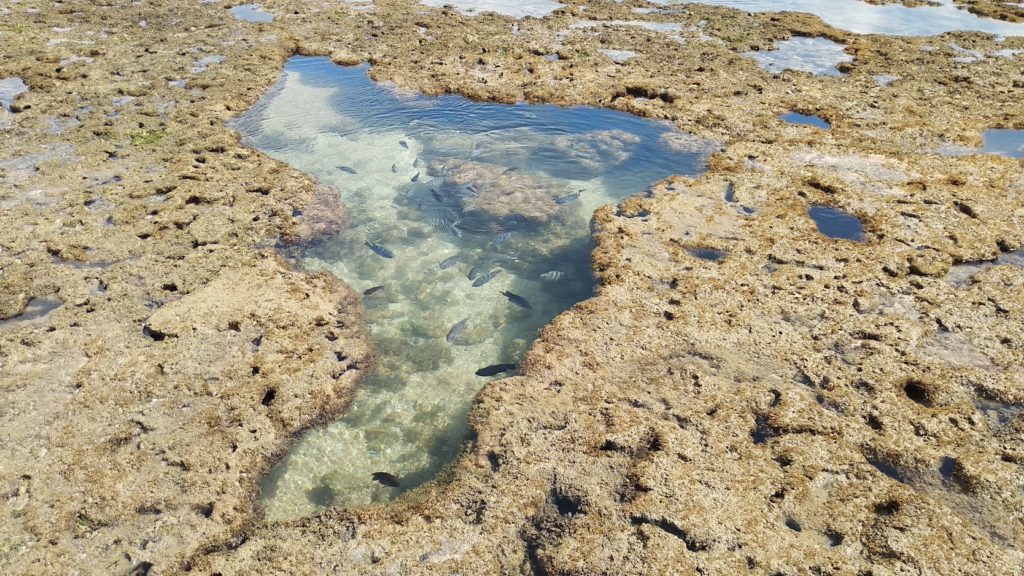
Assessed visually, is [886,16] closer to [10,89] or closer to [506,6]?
[506,6]

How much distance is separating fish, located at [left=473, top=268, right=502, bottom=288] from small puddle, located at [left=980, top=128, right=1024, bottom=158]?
42.0 feet

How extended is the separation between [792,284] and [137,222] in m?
12.4

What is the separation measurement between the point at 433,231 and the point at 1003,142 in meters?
14.9

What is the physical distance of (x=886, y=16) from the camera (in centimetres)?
2466

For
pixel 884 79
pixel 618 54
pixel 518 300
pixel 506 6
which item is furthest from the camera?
pixel 506 6

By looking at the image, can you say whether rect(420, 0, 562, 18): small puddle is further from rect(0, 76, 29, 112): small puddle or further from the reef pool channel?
rect(0, 76, 29, 112): small puddle

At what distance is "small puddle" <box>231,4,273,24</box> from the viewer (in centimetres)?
2372

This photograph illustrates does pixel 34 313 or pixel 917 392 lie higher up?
pixel 917 392

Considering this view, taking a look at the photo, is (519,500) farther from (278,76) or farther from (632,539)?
(278,76)

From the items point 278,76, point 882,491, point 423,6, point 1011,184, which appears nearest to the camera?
point 882,491

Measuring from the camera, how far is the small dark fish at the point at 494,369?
8.19 metres

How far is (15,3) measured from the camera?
79.4ft

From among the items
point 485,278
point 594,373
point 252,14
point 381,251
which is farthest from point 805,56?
point 252,14

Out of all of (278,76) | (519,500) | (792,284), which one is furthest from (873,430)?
(278,76)
